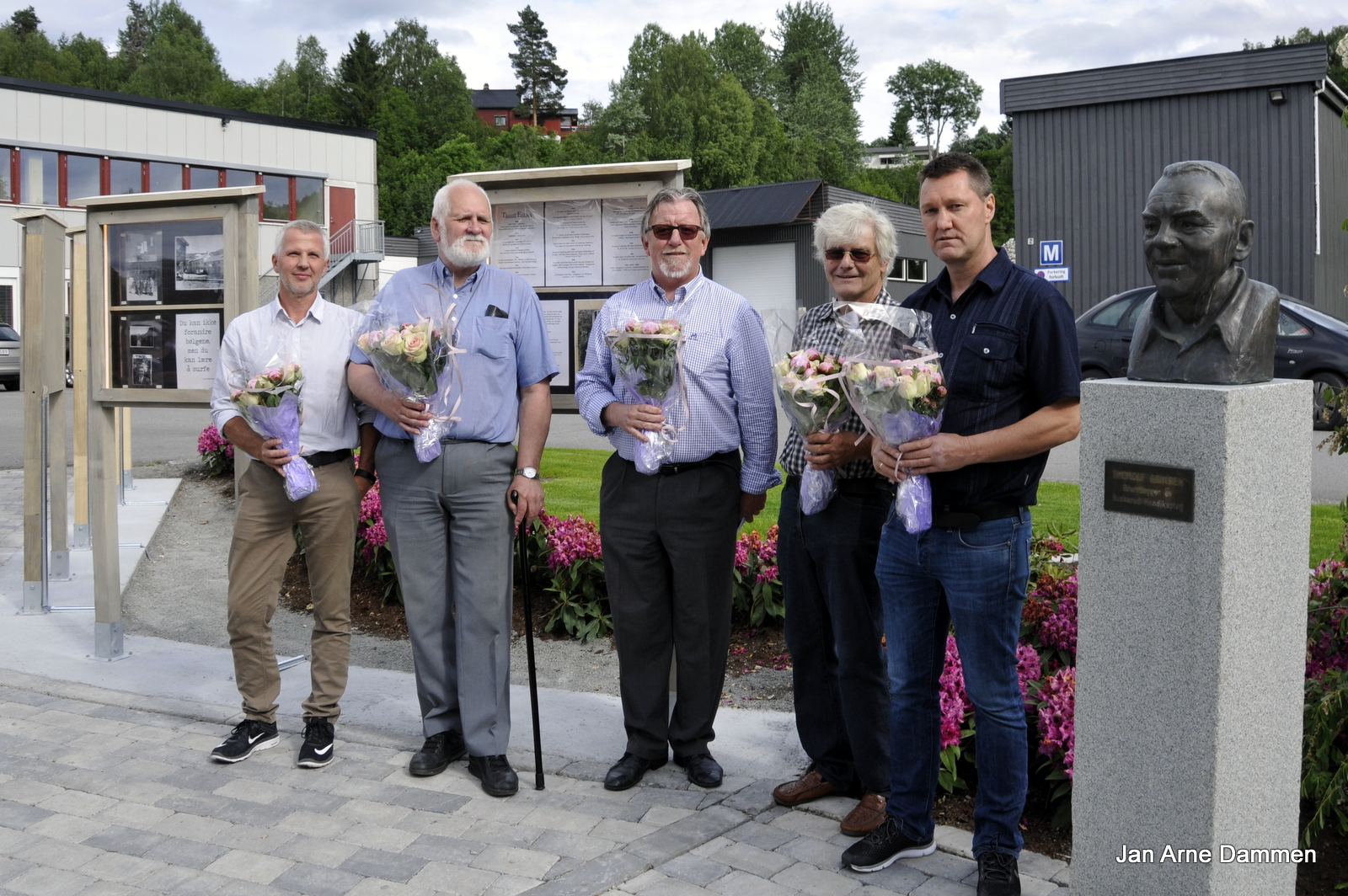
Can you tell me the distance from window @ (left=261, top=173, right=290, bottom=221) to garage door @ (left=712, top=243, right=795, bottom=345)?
591 inches

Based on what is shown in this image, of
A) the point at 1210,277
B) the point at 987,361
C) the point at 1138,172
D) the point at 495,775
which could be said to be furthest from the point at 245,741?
the point at 1138,172

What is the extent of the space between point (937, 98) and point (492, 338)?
10367cm

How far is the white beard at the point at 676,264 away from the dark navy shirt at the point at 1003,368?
1214 millimetres

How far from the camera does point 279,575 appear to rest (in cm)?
496

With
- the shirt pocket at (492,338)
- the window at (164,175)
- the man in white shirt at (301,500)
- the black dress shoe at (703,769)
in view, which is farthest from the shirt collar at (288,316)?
the window at (164,175)

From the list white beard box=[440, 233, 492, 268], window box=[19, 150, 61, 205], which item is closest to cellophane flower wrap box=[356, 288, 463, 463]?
white beard box=[440, 233, 492, 268]

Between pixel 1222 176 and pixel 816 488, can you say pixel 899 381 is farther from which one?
pixel 1222 176

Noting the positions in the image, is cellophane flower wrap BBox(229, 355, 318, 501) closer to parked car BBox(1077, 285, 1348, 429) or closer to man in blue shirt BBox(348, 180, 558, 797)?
man in blue shirt BBox(348, 180, 558, 797)

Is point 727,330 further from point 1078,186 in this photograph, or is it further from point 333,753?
point 1078,186

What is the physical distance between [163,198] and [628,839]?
416cm

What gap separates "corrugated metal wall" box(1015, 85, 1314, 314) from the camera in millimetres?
24078

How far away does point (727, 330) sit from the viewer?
14.5 ft

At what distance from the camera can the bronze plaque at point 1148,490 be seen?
2.93 meters

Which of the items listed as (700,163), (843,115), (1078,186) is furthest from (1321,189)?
(843,115)
